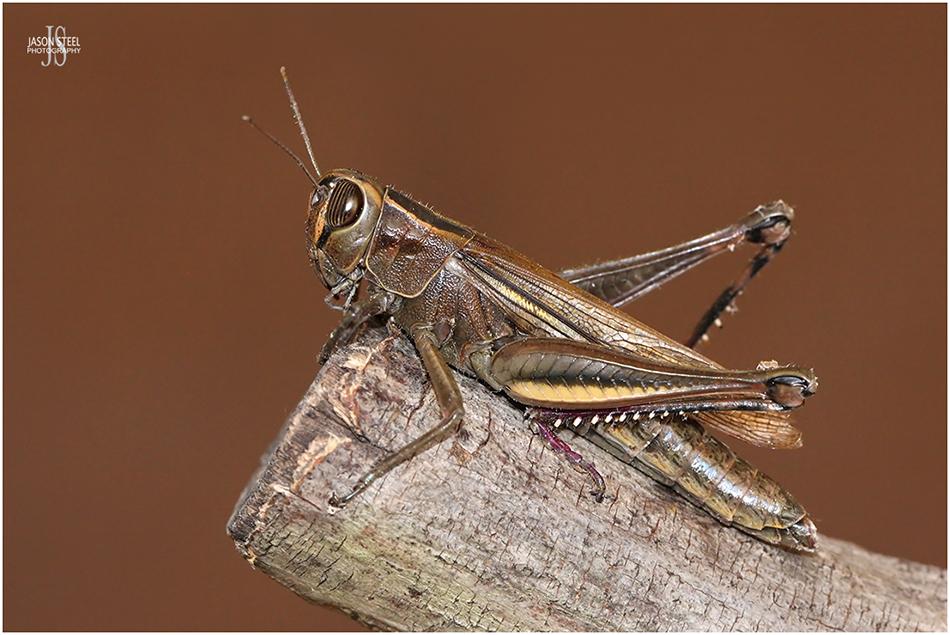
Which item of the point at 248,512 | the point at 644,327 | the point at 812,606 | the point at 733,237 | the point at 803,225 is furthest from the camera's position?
the point at 803,225

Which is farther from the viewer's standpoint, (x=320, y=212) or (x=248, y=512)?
(x=320, y=212)

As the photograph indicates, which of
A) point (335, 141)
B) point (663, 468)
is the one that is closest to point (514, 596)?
point (663, 468)

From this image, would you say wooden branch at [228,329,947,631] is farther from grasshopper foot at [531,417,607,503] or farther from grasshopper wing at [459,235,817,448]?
grasshopper wing at [459,235,817,448]

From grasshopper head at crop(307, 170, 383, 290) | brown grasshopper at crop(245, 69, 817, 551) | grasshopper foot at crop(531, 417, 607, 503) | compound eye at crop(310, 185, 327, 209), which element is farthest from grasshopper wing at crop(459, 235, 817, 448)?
compound eye at crop(310, 185, 327, 209)

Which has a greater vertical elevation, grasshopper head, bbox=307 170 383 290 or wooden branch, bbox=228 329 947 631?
grasshopper head, bbox=307 170 383 290

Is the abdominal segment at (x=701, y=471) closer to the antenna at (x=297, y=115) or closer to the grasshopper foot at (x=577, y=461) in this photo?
the grasshopper foot at (x=577, y=461)

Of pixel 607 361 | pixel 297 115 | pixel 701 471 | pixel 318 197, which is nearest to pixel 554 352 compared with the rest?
pixel 607 361

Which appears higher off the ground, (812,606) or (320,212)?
(320,212)

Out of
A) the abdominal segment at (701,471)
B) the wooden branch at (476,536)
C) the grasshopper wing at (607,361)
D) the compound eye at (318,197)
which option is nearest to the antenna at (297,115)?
the compound eye at (318,197)

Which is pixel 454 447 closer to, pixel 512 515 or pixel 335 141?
pixel 512 515
